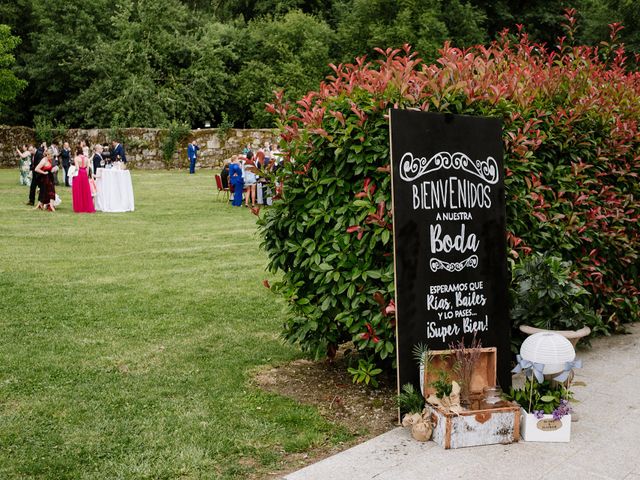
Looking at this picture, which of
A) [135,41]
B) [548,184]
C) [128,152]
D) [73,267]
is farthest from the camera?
[135,41]

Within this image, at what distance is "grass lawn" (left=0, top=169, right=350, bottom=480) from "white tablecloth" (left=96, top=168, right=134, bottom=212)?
22.1 ft

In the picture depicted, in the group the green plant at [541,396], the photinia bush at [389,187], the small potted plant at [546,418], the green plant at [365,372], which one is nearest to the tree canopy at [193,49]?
the photinia bush at [389,187]

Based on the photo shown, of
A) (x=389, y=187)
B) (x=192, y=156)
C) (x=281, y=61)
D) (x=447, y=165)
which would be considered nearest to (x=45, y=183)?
(x=192, y=156)

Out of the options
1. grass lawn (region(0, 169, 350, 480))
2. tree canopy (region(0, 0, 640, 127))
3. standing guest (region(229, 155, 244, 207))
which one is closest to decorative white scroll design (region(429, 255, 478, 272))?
grass lawn (region(0, 169, 350, 480))

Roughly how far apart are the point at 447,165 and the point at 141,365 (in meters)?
3.14

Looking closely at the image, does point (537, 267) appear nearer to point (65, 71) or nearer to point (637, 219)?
point (637, 219)

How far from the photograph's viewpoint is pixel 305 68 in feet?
144

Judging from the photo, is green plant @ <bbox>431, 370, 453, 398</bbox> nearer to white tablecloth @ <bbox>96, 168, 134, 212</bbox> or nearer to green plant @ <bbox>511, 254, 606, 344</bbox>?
green plant @ <bbox>511, 254, 606, 344</bbox>

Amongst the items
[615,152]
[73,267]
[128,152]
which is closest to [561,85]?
[615,152]

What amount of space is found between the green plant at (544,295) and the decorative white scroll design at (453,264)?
725mm

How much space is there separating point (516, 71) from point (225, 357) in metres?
3.77

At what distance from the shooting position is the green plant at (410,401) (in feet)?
14.8

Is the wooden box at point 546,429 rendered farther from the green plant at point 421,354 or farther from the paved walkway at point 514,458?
the green plant at point 421,354

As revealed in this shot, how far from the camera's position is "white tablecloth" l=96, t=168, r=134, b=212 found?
1947 cm
